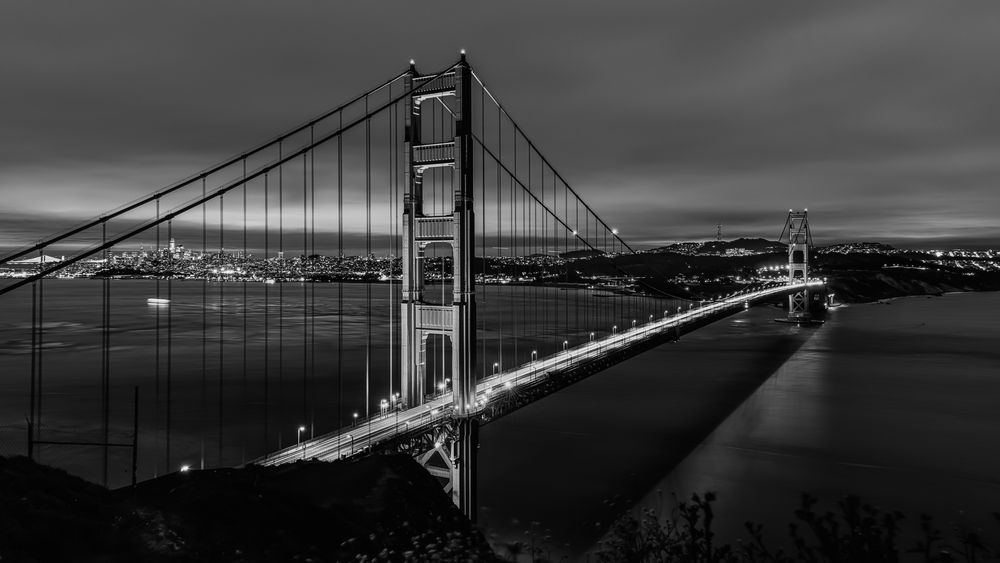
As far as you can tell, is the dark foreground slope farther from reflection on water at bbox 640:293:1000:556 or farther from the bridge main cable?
reflection on water at bbox 640:293:1000:556

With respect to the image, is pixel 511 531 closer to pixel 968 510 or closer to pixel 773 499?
pixel 773 499

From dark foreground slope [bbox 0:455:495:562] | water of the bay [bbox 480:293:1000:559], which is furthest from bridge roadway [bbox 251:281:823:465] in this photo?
water of the bay [bbox 480:293:1000:559]

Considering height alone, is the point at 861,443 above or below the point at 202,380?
below

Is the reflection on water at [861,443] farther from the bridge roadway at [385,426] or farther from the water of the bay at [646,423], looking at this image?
the bridge roadway at [385,426]

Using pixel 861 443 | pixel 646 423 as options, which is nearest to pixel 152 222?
pixel 646 423

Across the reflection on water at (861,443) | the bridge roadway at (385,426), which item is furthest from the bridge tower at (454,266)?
the reflection on water at (861,443)

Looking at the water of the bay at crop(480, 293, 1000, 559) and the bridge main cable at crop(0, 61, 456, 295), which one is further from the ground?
the bridge main cable at crop(0, 61, 456, 295)

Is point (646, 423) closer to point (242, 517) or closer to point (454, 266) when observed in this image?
point (454, 266)

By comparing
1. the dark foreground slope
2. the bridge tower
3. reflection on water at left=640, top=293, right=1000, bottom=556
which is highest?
the bridge tower
